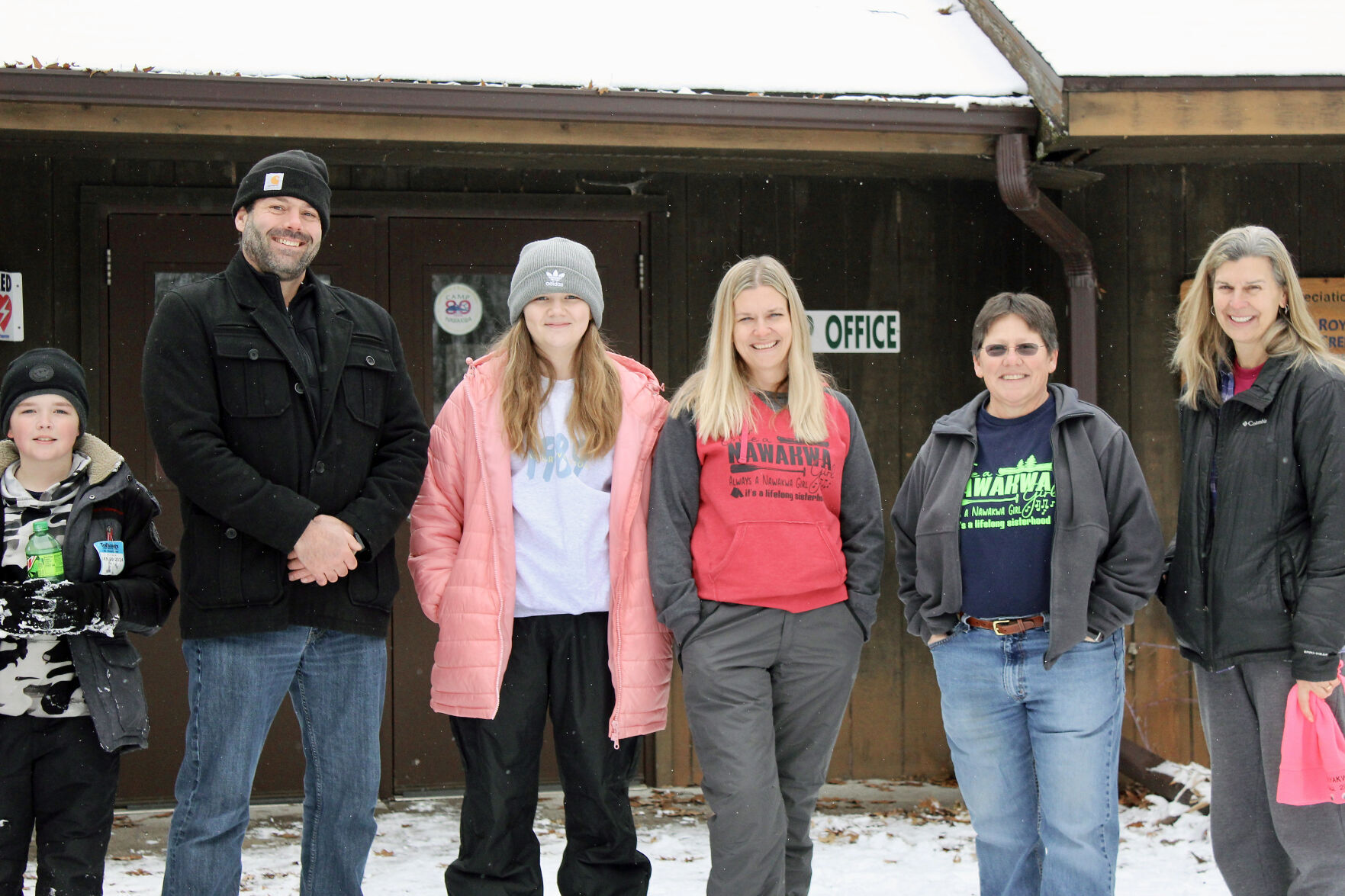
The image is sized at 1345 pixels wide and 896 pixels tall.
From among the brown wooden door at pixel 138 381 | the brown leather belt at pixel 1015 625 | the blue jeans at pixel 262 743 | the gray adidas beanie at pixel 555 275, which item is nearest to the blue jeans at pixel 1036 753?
the brown leather belt at pixel 1015 625

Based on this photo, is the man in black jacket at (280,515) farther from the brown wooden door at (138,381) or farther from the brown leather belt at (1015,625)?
the brown wooden door at (138,381)

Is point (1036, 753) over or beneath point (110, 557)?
beneath

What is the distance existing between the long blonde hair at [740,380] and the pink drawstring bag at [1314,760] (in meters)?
1.29

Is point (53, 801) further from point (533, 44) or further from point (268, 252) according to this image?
point (533, 44)

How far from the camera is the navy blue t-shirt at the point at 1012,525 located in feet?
9.75

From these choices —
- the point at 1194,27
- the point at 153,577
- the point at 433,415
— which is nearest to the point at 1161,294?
the point at 1194,27

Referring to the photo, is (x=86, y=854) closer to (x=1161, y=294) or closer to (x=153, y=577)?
(x=153, y=577)

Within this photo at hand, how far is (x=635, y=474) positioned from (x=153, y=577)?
4.12 feet

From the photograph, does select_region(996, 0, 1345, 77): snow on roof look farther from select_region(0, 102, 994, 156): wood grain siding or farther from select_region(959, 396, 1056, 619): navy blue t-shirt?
select_region(959, 396, 1056, 619): navy blue t-shirt

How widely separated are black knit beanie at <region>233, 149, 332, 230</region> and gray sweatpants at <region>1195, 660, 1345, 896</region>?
2480mm

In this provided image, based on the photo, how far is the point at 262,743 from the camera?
283 centimetres

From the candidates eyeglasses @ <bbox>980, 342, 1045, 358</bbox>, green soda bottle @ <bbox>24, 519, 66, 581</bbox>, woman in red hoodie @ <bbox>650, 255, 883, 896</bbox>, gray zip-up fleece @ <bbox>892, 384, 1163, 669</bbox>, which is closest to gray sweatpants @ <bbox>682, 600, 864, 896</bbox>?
woman in red hoodie @ <bbox>650, 255, 883, 896</bbox>

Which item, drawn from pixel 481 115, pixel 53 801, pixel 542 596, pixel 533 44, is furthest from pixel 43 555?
pixel 533 44

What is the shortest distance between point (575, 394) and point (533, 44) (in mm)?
2111
